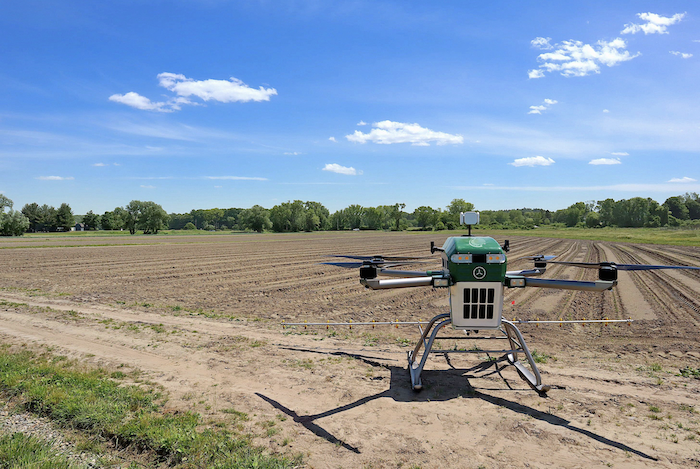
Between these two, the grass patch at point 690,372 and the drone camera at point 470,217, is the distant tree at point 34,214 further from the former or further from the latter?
the grass patch at point 690,372

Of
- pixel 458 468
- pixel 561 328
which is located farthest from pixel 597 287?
pixel 561 328

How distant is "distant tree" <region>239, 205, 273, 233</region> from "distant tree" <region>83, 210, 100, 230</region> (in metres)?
48.9

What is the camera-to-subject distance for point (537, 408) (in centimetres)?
529

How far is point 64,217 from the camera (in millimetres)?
107375

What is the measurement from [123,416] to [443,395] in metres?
4.60

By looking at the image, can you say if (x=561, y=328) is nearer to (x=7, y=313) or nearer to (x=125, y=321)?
(x=125, y=321)

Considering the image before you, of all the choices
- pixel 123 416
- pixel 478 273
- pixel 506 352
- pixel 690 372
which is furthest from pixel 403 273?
pixel 690 372

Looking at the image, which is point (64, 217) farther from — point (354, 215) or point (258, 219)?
point (354, 215)

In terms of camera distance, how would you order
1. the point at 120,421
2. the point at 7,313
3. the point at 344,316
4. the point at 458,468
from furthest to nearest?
1. the point at 344,316
2. the point at 7,313
3. the point at 120,421
4. the point at 458,468

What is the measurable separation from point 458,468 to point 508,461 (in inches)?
23.6

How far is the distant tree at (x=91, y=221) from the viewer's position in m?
121

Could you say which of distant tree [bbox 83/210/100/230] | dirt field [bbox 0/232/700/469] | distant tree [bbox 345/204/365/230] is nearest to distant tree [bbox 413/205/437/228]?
distant tree [bbox 345/204/365/230]

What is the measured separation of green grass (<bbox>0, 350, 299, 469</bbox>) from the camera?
414 cm

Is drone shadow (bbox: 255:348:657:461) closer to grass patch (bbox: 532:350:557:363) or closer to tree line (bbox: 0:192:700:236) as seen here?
grass patch (bbox: 532:350:557:363)
